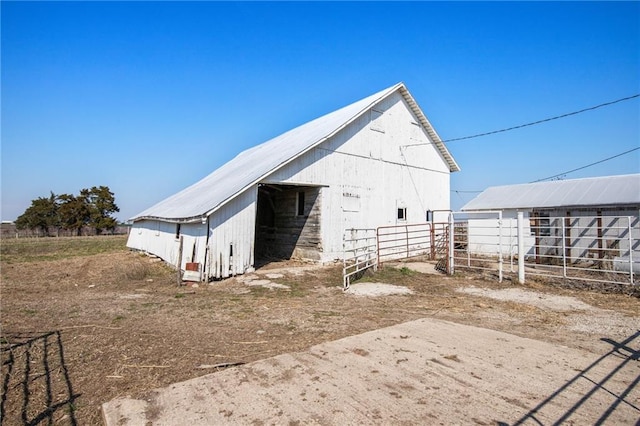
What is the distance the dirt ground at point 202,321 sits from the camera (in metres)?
4.50

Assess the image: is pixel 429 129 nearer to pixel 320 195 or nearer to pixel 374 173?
pixel 374 173

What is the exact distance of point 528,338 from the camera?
19.6ft

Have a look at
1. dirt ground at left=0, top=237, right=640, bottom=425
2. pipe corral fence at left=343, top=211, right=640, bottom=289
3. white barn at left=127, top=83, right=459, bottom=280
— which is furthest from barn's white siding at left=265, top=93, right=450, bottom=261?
dirt ground at left=0, top=237, right=640, bottom=425

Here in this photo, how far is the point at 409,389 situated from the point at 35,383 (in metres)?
4.50

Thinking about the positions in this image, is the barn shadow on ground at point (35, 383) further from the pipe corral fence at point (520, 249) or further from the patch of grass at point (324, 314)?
the pipe corral fence at point (520, 249)

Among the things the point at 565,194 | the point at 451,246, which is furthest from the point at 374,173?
the point at 565,194

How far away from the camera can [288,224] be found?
17.1 m

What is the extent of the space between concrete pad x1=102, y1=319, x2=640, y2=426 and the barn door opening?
10179 mm

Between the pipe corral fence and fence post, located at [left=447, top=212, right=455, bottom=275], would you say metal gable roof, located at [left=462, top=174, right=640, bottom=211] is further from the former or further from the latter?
fence post, located at [left=447, top=212, right=455, bottom=275]

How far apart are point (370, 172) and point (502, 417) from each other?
14.2 meters

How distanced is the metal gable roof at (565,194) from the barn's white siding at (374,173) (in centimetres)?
342

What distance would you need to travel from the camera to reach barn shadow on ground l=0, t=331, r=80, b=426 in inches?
147

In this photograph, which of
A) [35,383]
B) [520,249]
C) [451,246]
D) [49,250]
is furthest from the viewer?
[49,250]

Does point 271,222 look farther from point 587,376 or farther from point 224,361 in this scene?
point 587,376
